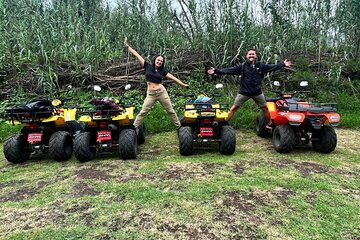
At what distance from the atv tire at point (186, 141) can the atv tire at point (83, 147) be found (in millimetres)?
1307

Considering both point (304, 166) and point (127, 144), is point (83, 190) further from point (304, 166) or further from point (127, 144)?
point (304, 166)

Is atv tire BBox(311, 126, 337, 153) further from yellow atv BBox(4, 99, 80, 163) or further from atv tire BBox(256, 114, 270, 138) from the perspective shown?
yellow atv BBox(4, 99, 80, 163)

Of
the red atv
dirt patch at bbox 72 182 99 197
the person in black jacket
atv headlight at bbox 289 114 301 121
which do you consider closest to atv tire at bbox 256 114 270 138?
the person in black jacket

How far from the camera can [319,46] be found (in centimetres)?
820

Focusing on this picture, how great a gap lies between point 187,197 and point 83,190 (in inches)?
46.5

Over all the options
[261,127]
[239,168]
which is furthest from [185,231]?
[261,127]

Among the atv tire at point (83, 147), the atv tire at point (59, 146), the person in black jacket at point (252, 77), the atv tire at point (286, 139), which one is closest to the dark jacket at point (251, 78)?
the person in black jacket at point (252, 77)

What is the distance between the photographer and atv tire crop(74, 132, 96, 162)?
4480mm

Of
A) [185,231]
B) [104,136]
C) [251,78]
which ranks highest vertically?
[251,78]

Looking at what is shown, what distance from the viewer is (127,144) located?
4.53 m

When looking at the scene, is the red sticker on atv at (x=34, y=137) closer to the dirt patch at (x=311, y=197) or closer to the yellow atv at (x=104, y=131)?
the yellow atv at (x=104, y=131)

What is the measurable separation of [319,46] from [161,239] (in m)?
7.31

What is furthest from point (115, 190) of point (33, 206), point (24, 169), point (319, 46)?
point (319, 46)

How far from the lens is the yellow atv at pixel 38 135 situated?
4.50m
